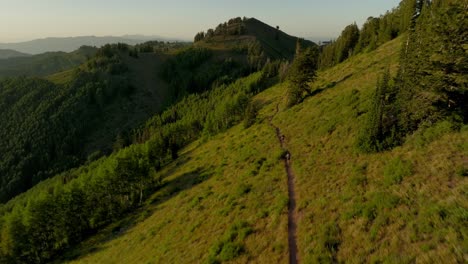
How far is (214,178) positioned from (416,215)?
34449 millimetres

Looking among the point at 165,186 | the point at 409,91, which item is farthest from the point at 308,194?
the point at 165,186

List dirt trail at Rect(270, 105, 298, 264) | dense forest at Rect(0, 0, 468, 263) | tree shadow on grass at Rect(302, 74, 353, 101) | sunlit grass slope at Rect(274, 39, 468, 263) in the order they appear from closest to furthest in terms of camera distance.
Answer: sunlit grass slope at Rect(274, 39, 468, 263) → dirt trail at Rect(270, 105, 298, 264) → dense forest at Rect(0, 0, 468, 263) → tree shadow on grass at Rect(302, 74, 353, 101)

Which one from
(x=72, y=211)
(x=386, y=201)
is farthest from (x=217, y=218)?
(x=72, y=211)

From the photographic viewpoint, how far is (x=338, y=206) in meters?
22.2

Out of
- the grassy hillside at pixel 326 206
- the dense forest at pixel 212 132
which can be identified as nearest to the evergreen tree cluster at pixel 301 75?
the dense forest at pixel 212 132

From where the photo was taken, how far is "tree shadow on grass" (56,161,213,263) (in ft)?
169

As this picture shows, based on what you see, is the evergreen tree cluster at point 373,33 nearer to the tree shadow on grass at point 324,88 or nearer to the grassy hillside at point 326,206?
the tree shadow on grass at point 324,88

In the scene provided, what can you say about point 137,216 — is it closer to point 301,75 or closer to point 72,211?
point 72,211

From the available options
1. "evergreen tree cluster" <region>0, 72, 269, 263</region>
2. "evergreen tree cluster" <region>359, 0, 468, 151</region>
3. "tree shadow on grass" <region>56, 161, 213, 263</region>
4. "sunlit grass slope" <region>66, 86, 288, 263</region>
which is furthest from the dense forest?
"sunlit grass slope" <region>66, 86, 288, 263</region>

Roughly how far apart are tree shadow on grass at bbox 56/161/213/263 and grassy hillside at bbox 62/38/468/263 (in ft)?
2.25

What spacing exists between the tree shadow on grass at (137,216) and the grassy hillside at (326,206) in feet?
2.25

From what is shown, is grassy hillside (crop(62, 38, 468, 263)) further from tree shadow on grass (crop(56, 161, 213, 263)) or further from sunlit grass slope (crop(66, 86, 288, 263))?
tree shadow on grass (crop(56, 161, 213, 263))

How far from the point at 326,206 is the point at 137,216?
1696 inches

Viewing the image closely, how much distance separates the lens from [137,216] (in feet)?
183
